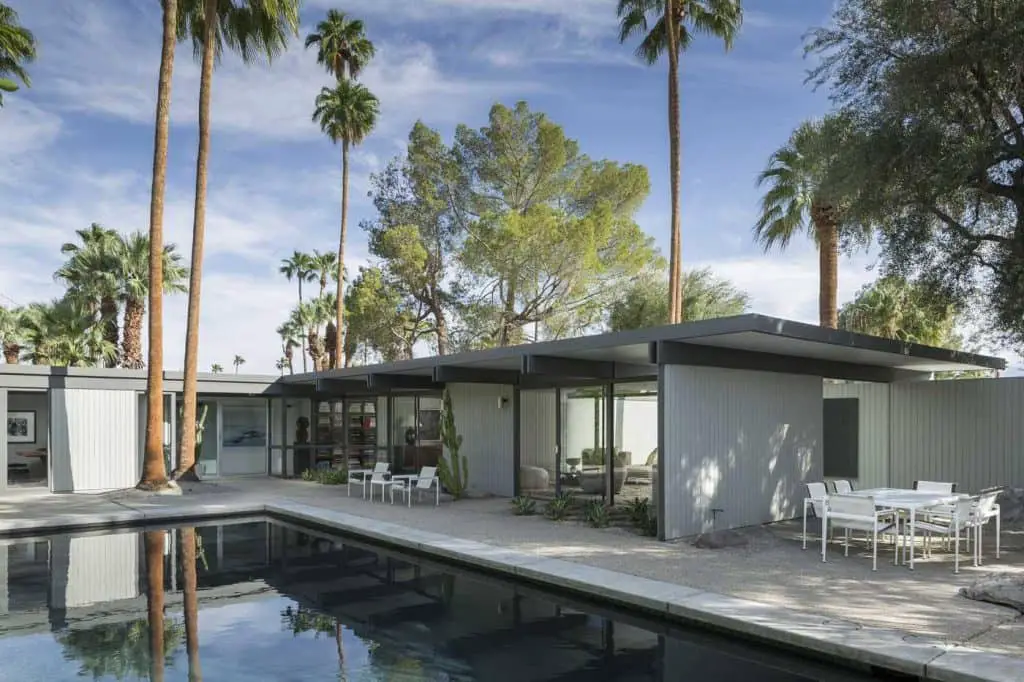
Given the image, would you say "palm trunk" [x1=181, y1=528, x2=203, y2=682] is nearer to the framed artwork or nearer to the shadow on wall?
the shadow on wall

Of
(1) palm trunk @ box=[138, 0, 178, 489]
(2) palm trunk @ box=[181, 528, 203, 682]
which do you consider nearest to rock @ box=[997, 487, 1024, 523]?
(2) palm trunk @ box=[181, 528, 203, 682]

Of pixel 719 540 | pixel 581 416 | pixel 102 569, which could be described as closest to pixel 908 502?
pixel 719 540

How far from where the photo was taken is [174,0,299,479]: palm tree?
56.7 feet

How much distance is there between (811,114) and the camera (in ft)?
58.0

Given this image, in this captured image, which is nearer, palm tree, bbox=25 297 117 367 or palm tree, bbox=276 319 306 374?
palm tree, bbox=25 297 117 367

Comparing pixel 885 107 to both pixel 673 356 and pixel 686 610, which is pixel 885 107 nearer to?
pixel 673 356

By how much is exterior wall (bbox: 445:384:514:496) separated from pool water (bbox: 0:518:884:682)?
5.70 metres

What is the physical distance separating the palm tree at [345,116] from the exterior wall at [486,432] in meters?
11.0

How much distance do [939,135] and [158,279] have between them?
14434mm

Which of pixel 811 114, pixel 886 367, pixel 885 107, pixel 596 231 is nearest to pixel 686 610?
pixel 885 107

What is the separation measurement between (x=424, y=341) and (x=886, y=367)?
17128 millimetres

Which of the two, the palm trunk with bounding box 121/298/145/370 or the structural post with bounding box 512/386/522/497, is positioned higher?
the palm trunk with bounding box 121/298/145/370

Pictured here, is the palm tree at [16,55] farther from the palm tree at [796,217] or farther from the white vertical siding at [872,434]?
the white vertical siding at [872,434]

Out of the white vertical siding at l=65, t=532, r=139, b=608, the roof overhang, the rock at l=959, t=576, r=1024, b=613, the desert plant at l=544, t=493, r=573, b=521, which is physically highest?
the roof overhang
